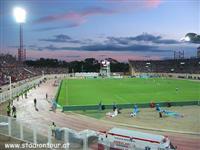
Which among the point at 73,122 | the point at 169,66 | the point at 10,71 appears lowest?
the point at 73,122

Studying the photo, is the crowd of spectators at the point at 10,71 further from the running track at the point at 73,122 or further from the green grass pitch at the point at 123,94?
the running track at the point at 73,122

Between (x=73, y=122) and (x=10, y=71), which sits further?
(x=10, y=71)

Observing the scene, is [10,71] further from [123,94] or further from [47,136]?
[47,136]

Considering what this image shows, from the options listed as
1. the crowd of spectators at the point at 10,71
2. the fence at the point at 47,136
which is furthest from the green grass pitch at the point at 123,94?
the fence at the point at 47,136

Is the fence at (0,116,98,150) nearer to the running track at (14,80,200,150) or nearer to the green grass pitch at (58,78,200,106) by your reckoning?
the running track at (14,80,200,150)

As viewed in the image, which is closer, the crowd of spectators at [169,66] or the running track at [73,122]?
the running track at [73,122]

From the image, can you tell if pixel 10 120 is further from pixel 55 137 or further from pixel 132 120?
pixel 132 120

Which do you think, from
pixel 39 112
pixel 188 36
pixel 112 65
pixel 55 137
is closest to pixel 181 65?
pixel 112 65

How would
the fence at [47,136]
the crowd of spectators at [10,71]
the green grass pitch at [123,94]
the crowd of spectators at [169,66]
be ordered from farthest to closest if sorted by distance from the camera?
the crowd of spectators at [169,66], the crowd of spectators at [10,71], the green grass pitch at [123,94], the fence at [47,136]

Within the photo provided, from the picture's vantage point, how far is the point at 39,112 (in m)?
30.9

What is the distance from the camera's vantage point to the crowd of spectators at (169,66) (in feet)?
386

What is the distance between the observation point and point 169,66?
13225 centimetres

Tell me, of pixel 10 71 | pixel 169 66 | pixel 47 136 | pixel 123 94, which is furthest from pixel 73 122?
pixel 169 66

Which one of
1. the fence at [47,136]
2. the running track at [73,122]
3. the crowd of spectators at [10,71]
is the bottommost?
the running track at [73,122]
